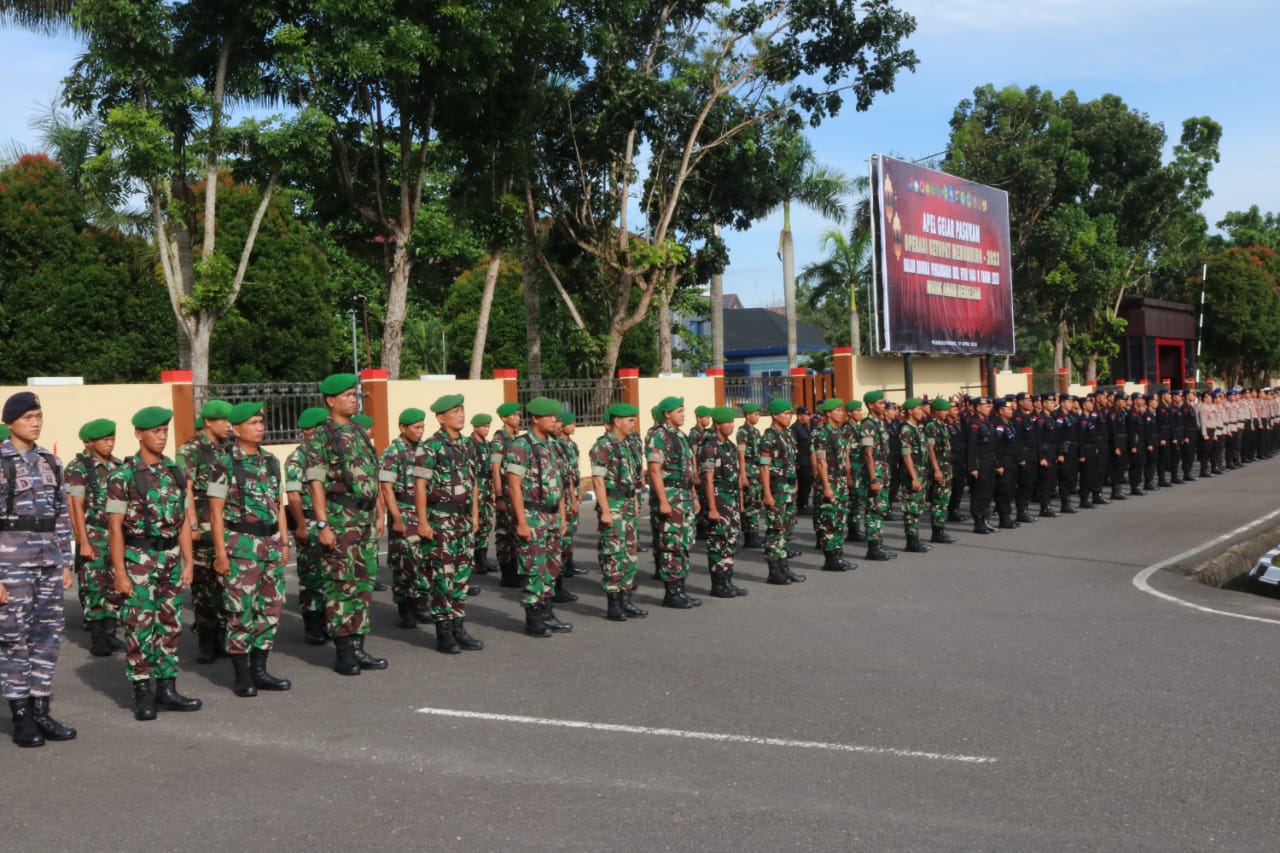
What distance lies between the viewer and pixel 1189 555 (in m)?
12.2

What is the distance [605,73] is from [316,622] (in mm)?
16371

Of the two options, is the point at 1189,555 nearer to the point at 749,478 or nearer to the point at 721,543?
the point at 749,478

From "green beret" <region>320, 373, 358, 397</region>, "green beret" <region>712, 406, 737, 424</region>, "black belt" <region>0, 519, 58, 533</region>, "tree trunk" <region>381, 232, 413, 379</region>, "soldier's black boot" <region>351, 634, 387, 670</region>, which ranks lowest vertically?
"soldier's black boot" <region>351, 634, 387, 670</region>

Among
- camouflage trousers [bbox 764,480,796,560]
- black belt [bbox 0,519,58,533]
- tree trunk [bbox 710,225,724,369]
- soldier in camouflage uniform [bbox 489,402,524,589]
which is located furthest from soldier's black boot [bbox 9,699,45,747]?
tree trunk [bbox 710,225,724,369]

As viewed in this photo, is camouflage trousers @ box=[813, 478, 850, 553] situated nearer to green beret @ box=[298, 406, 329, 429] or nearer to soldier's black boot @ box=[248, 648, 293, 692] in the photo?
green beret @ box=[298, 406, 329, 429]

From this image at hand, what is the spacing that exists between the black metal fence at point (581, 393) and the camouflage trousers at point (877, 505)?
8302 millimetres

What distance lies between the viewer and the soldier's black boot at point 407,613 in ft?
29.4

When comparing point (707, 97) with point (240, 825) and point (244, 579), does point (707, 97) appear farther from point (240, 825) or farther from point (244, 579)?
point (240, 825)

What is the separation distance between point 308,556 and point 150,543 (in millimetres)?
2285

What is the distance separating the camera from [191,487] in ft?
25.0

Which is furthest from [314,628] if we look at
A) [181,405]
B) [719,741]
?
[181,405]

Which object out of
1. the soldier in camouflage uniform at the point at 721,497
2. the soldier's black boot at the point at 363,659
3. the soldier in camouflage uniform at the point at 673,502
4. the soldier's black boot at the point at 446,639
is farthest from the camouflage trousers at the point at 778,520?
the soldier's black boot at the point at 363,659

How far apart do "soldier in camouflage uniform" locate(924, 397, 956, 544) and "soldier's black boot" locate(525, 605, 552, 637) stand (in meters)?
6.18

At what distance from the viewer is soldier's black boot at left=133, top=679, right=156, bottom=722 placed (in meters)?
6.36
